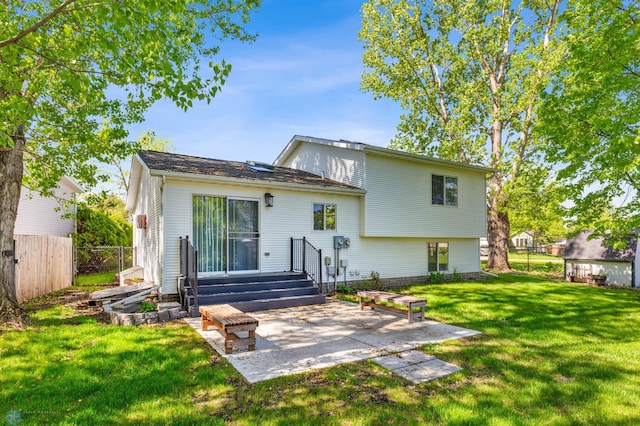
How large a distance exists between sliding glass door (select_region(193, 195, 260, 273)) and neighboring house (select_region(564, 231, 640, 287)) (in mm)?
13297

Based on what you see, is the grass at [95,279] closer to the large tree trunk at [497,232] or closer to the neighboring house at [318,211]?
the neighboring house at [318,211]

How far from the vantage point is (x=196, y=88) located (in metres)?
5.41

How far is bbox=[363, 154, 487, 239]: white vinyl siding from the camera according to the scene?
40.2 feet

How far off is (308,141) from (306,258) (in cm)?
578

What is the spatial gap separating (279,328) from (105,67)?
590cm

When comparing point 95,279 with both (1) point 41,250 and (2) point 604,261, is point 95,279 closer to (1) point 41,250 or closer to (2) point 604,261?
(1) point 41,250

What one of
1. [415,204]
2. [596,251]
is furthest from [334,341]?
[596,251]

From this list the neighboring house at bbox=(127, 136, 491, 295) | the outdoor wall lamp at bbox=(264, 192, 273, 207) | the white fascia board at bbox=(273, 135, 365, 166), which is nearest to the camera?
the neighboring house at bbox=(127, 136, 491, 295)

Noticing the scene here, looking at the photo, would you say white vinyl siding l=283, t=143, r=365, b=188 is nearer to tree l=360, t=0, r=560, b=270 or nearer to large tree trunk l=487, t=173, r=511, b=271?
tree l=360, t=0, r=560, b=270

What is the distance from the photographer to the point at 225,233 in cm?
963

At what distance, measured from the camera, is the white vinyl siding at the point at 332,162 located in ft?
40.4

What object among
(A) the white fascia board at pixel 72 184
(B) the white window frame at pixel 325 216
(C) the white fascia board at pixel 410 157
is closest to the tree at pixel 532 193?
(C) the white fascia board at pixel 410 157

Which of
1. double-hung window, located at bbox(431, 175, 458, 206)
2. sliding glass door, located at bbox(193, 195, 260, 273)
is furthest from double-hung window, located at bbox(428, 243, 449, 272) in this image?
sliding glass door, located at bbox(193, 195, 260, 273)

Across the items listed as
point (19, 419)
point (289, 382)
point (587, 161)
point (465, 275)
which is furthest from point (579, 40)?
point (19, 419)
